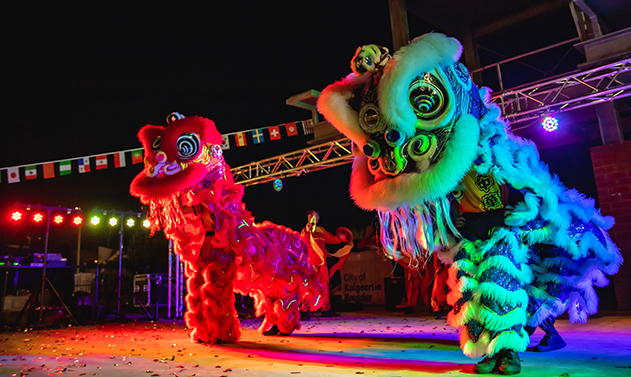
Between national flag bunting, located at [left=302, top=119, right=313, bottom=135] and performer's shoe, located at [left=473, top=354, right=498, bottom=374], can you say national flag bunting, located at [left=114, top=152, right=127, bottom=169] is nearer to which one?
national flag bunting, located at [left=302, top=119, right=313, bottom=135]

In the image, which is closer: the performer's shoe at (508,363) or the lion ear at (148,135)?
the performer's shoe at (508,363)

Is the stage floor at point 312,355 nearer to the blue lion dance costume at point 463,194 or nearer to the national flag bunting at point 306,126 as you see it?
the blue lion dance costume at point 463,194

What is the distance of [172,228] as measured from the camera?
3.97 metres

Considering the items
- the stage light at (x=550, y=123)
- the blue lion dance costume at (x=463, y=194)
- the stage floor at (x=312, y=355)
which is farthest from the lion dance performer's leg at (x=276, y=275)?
the stage light at (x=550, y=123)

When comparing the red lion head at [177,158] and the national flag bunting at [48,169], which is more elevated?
the national flag bunting at [48,169]

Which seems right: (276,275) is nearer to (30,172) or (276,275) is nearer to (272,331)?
(272,331)

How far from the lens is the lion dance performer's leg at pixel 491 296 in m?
2.05

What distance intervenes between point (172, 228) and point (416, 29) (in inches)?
231

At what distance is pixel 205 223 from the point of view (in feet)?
13.0

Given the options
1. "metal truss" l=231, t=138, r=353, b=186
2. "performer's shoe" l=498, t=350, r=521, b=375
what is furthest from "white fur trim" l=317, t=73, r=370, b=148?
"metal truss" l=231, t=138, r=353, b=186

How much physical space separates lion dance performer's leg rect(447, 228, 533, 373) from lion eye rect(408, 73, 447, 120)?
2.27 ft

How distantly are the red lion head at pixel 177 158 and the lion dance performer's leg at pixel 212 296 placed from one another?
2.17ft

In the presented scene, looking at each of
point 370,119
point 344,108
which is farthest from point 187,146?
point 370,119

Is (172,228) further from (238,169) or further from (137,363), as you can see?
(238,169)
